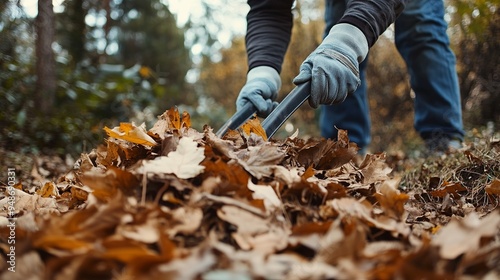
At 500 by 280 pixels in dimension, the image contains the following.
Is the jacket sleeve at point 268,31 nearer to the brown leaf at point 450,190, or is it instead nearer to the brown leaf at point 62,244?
the brown leaf at point 450,190

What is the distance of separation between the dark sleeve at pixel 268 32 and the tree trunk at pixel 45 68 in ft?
5.42

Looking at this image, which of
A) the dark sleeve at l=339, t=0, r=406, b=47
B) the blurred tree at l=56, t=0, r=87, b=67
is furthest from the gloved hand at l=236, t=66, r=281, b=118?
the blurred tree at l=56, t=0, r=87, b=67

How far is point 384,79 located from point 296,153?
154 inches

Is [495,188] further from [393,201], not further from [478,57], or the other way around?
[478,57]

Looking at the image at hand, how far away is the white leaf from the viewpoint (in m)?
0.97

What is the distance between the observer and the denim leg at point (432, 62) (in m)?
2.43

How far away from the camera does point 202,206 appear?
896mm

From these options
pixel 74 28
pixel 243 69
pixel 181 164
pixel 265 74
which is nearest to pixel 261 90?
pixel 265 74

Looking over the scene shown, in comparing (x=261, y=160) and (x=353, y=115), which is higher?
(x=353, y=115)

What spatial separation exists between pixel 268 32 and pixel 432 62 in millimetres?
930

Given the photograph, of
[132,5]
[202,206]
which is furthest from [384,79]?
[132,5]

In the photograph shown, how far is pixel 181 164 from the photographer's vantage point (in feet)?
3.28

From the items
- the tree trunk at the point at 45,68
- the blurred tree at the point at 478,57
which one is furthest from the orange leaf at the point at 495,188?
the tree trunk at the point at 45,68

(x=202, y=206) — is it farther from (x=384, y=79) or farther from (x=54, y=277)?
(x=384, y=79)
